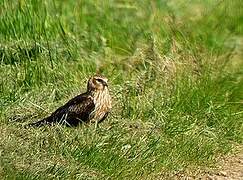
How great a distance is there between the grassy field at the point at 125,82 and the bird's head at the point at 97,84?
263 millimetres

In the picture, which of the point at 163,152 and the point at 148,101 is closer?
the point at 163,152

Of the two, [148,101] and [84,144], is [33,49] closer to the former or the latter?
[148,101]

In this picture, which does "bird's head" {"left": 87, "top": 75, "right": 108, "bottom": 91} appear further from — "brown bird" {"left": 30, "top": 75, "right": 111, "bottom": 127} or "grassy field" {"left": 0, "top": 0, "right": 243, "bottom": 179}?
"grassy field" {"left": 0, "top": 0, "right": 243, "bottom": 179}

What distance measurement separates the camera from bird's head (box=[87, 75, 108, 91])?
7070mm

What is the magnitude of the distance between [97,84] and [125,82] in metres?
0.78

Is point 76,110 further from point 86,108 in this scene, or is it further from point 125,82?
point 125,82

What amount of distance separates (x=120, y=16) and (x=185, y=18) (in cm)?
68

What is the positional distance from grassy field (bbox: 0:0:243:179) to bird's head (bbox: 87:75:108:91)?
26cm

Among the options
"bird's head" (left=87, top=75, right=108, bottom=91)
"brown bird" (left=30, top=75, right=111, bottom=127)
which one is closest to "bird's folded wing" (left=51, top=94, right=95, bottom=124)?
"brown bird" (left=30, top=75, right=111, bottom=127)

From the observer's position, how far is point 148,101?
730cm

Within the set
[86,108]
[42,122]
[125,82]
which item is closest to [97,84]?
[86,108]

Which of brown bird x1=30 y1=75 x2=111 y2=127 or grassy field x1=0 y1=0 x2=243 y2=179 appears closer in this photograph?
grassy field x1=0 y1=0 x2=243 y2=179

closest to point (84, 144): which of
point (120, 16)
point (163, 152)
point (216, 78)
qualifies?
point (163, 152)

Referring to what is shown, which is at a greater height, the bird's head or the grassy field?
the bird's head
